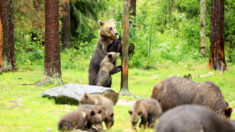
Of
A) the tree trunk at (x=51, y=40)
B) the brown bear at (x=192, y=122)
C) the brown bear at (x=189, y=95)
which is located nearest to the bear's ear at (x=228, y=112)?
the brown bear at (x=189, y=95)

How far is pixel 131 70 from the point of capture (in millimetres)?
18344

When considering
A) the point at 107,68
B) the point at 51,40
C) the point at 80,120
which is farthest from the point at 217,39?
the point at 80,120

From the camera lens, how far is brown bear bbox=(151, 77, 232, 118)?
19.4 ft

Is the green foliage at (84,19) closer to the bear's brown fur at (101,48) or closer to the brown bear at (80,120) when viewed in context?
the bear's brown fur at (101,48)

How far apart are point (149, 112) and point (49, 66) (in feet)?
26.3

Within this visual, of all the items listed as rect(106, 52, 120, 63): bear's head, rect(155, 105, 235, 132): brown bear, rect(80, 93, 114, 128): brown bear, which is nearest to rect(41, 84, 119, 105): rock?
rect(80, 93, 114, 128): brown bear

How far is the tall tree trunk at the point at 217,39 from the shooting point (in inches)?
660

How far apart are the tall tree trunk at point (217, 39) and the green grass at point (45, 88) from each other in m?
0.67

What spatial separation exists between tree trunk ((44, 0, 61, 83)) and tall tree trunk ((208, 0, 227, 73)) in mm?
8405

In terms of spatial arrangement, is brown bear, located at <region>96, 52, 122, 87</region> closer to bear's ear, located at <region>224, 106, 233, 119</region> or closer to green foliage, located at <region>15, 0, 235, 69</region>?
bear's ear, located at <region>224, 106, 233, 119</region>

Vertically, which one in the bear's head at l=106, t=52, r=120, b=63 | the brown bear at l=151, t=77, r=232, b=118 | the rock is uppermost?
the bear's head at l=106, t=52, r=120, b=63

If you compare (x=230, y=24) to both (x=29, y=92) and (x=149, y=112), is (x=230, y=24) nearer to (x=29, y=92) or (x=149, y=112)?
(x=29, y=92)

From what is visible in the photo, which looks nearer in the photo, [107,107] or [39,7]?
[107,107]

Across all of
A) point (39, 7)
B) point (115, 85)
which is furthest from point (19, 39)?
point (115, 85)
